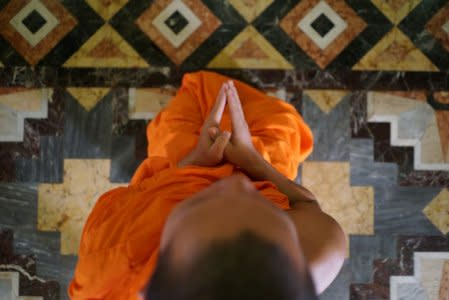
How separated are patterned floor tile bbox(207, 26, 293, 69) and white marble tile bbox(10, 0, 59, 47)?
0.45 m

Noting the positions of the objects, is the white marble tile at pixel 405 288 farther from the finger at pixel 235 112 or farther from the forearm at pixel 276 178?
the finger at pixel 235 112

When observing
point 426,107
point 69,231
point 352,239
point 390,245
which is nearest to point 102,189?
point 69,231

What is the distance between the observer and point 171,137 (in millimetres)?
1074

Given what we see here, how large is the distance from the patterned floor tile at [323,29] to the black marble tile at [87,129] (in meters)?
0.55

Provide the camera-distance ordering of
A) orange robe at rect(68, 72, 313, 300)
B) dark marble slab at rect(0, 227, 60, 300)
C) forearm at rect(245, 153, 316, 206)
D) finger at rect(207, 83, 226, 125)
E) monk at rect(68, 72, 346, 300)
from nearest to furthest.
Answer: monk at rect(68, 72, 346, 300), orange robe at rect(68, 72, 313, 300), forearm at rect(245, 153, 316, 206), finger at rect(207, 83, 226, 125), dark marble slab at rect(0, 227, 60, 300)

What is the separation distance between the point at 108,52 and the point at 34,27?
22 cm

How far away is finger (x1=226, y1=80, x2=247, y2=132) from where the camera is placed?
995 mm

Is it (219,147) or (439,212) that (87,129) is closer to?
(219,147)

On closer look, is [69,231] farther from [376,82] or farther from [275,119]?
[376,82]

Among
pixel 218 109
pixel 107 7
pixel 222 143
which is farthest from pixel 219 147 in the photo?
pixel 107 7

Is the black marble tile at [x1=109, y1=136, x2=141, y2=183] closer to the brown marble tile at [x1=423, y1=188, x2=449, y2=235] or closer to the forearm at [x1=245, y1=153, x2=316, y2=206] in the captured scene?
the forearm at [x1=245, y1=153, x2=316, y2=206]

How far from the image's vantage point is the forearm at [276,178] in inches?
35.5

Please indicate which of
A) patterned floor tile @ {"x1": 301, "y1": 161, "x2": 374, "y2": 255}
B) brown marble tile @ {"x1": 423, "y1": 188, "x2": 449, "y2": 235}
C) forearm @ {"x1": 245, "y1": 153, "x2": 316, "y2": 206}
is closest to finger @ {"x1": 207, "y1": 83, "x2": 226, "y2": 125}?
forearm @ {"x1": 245, "y1": 153, "x2": 316, "y2": 206}

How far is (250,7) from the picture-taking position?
4.15 feet
